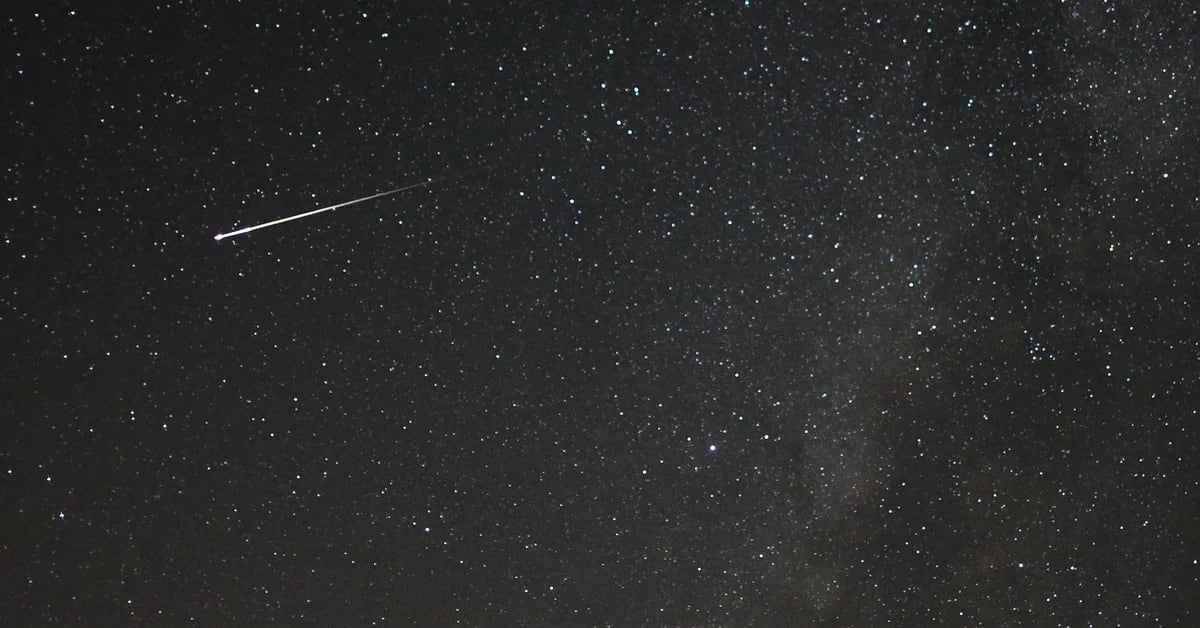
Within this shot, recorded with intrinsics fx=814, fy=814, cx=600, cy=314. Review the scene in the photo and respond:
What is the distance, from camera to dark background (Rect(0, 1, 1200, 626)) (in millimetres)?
858

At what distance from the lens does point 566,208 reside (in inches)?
35.6

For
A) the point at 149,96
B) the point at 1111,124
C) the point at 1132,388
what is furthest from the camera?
the point at 1132,388

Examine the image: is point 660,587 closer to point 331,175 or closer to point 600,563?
point 600,563

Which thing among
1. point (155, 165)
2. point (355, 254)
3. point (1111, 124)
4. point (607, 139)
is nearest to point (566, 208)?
point (607, 139)

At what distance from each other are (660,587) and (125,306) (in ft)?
2.32

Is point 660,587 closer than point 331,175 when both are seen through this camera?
No

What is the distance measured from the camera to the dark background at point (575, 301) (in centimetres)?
86

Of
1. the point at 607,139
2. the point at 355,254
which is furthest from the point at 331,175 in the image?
the point at 607,139

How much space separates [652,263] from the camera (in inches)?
36.4

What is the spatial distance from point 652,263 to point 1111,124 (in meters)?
0.57

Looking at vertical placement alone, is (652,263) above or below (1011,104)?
below

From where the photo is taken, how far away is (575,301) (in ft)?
3.05

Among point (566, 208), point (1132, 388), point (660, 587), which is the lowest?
point (660, 587)

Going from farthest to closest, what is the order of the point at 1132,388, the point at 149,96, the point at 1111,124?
the point at 1132,388 → the point at 1111,124 → the point at 149,96
